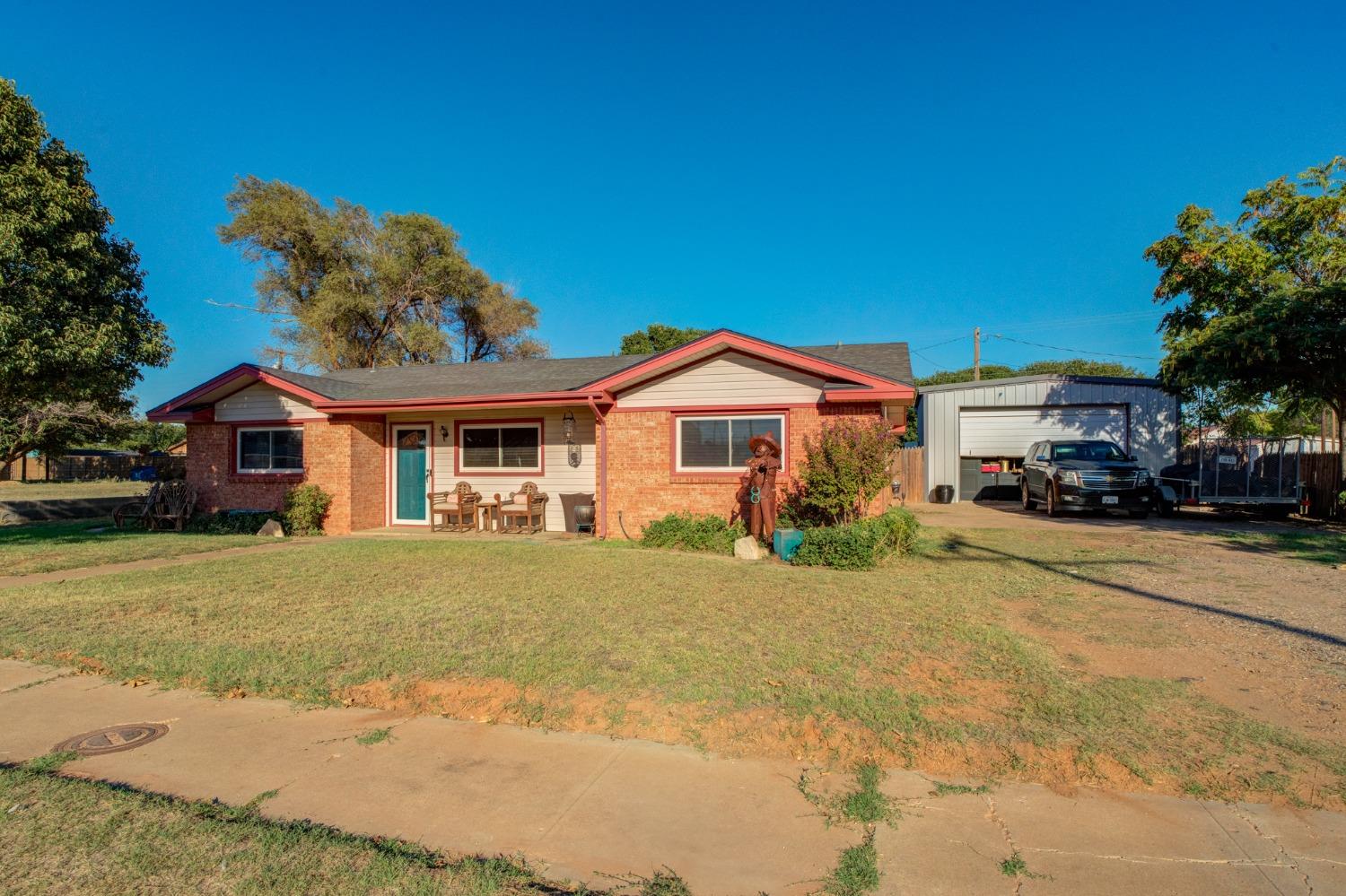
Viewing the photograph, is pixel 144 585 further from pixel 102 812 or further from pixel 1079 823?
pixel 1079 823

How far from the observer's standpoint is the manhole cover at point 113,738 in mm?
3844

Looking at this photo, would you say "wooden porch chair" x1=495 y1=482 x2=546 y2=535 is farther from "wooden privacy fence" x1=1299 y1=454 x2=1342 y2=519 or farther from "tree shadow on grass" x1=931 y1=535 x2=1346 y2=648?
"wooden privacy fence" x1=1299 y1=454 x2=1342 y2=519

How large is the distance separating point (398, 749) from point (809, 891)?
2.41m

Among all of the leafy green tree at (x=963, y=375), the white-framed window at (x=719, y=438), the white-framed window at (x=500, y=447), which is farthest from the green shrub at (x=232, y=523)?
the leafy green tree at (x=963, y=375)

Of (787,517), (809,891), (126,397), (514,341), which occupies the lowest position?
(809,891)

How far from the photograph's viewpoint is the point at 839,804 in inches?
128

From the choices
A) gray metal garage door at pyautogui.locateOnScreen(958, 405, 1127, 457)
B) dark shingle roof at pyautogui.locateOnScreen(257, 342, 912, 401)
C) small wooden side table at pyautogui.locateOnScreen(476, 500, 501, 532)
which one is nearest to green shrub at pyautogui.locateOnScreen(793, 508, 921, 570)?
dark shingle roof at pyautogui.locateOnScreen(257, 342, 912, 401)

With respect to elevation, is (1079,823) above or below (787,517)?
below

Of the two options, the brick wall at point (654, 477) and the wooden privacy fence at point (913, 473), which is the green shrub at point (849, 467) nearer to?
the brick wall at point (654, 477)

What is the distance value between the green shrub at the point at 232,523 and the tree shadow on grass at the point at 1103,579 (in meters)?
13.1

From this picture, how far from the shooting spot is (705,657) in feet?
17.5

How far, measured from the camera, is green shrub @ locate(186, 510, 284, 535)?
564 inches

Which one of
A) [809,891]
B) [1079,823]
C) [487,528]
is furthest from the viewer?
[487,528]

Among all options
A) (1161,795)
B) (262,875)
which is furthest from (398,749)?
(1161,795)
